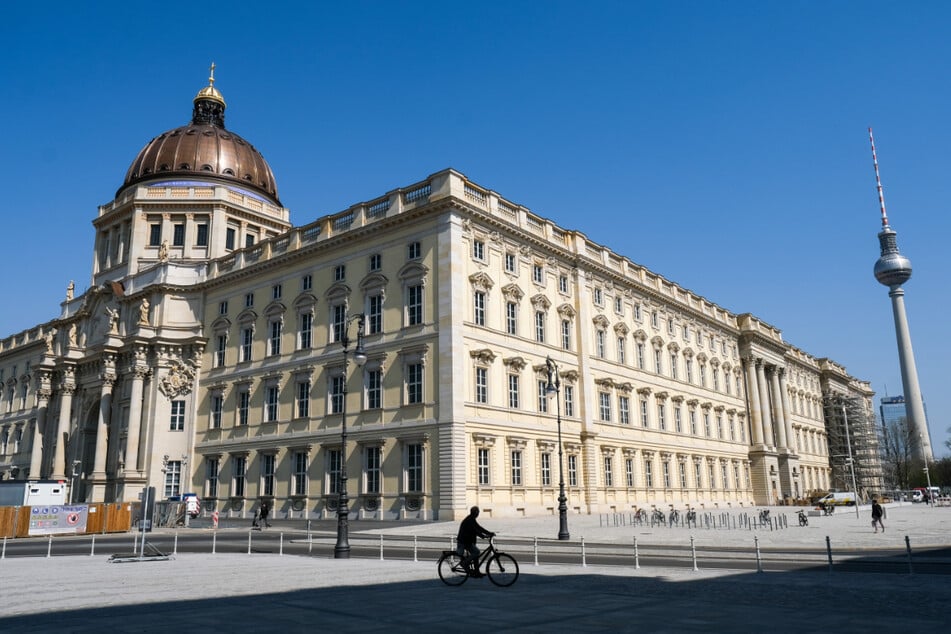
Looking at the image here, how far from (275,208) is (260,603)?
209 ft

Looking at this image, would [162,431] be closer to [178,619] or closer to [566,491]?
[566,491]

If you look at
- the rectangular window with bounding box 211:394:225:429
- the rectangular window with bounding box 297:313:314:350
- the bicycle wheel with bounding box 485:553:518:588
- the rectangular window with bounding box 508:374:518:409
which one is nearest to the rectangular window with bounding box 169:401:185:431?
the rectangular window with bounding box 211:394:225:429

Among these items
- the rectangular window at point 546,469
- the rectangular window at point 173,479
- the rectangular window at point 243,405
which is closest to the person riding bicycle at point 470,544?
the rectangular window at point 546,469

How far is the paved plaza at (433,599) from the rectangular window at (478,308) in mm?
22558

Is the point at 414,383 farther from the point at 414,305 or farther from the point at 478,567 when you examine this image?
the point at 478,567

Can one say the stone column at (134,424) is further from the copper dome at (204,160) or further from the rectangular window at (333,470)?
the copper dome at (204,160)

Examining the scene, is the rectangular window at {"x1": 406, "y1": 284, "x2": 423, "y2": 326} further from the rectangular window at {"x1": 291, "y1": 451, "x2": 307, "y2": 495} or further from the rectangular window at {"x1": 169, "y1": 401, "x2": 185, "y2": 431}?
the rectangular window at {"x1": 169, "y1": 401, "x2": 185, "y2": 431}

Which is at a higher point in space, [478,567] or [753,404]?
[753,404]

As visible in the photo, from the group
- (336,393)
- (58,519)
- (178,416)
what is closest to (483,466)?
(336,393)

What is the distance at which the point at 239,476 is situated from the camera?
49.7 m

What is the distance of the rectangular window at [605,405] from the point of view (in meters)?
50.7

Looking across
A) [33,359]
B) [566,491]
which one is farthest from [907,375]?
[33,359]

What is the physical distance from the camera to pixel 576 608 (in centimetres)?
1170

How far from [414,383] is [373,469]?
5.46 m
